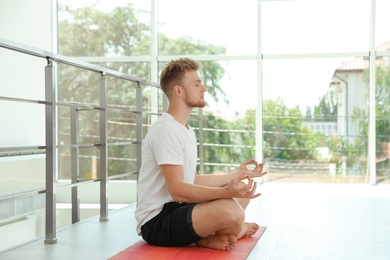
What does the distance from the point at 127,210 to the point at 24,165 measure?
2.93 m

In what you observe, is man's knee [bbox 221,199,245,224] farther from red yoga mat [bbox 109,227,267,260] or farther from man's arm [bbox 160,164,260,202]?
red yoga mat [bbox 109,227,267,260]

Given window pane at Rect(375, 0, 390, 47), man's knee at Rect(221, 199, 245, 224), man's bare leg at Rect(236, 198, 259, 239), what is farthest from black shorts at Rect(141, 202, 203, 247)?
window pane at Rect(375, 0, 390, 47)

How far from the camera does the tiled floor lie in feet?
8.82

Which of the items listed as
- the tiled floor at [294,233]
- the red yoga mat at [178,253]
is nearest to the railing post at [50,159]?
the tiled floor at [294,233]

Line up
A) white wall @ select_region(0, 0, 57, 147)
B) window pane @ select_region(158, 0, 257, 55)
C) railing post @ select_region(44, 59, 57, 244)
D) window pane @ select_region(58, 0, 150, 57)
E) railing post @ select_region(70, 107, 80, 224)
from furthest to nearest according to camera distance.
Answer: window pane @ select_region(58, 0, 150, 57), window pane @ select_region(158, 0, 257, 55), white wall @ select_region(0, 0, 57, 147), railing post @ select_region(70, 107, 80, 224), railing post @ select_region(44, 59, 57, 244)

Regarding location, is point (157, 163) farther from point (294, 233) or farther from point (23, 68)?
point (23, 68)

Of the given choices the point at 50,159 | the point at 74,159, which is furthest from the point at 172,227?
the point at 74,159

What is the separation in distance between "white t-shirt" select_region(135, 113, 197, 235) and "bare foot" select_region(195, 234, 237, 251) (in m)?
0.25

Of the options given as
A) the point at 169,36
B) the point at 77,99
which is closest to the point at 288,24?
the point at 169,36

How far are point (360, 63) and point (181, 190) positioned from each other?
4.93 meters

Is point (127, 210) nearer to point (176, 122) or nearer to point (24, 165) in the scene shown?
point (176, 122)

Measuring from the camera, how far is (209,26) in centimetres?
733

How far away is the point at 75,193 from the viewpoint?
3725mm

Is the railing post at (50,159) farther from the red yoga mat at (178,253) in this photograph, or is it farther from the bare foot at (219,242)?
the bare foot at (219,242)
